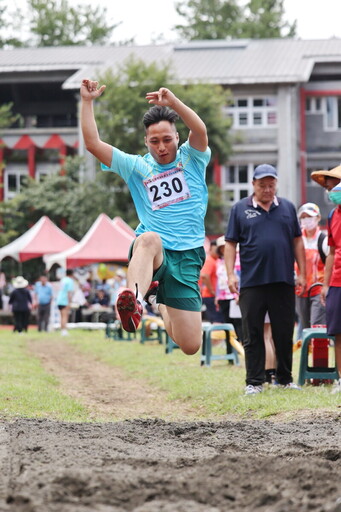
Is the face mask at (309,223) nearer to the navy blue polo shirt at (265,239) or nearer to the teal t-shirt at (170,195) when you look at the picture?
the navy blue polo shirt at (265,239)

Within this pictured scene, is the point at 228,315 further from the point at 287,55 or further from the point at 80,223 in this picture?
the point at 287,55

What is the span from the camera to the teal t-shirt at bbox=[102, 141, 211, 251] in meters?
7.62

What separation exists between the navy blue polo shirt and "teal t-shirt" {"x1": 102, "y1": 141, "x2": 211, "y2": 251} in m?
2.08

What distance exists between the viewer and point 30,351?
1978 cm

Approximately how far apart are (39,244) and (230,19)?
136 feet

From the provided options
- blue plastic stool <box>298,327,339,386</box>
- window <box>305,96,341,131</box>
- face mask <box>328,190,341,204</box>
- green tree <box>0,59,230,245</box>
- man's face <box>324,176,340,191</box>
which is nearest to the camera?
face mask <box>328,190,341,204</box>

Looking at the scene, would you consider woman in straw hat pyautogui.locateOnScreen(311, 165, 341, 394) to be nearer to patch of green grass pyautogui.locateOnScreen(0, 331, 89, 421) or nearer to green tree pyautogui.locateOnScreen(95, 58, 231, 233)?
patch of green grass pyautogui.locateOnScreen(0, 331, 89, 421)

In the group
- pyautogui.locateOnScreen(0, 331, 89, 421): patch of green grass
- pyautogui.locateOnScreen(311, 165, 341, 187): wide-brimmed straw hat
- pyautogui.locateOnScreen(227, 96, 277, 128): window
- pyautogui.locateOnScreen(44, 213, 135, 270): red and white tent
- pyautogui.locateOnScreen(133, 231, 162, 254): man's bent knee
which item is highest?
pyautogui.locateOnScreen(227, 96, 277, 128): window

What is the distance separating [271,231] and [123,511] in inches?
246

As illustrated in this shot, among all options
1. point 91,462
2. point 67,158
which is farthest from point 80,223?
point 91,462

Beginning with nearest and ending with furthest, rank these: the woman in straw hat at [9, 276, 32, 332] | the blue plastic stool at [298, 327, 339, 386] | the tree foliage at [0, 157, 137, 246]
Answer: the blue plastic stool at [298, 327, 339, 386], the woman in straw hat at [9, 276, 32, 332], the tree foliage at [0, 157, 137, 246]

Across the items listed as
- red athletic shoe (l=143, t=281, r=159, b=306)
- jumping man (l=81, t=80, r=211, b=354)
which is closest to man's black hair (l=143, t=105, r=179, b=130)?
jumping man (l=81, t=80, r=211, b=354)

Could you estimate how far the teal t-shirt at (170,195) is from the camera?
7621 millimetres

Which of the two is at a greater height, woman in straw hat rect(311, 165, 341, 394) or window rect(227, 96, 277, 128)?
window rect(227, 96, 277, 128)
